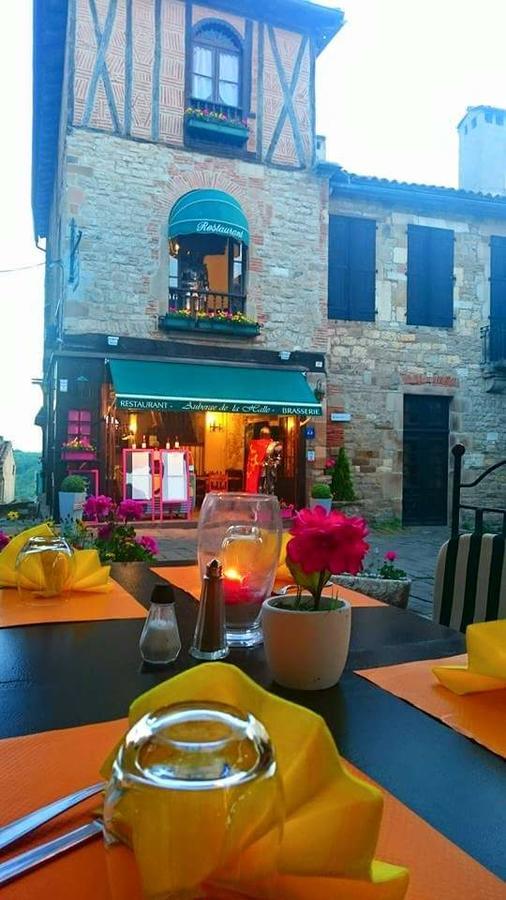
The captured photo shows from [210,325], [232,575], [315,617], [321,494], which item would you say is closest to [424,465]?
[321,494]

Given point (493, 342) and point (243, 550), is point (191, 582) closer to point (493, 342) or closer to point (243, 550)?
point (243, 550)

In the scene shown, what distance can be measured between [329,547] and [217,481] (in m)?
11.5

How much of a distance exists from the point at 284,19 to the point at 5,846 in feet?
39.5

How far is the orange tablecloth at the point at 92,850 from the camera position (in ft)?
1.81

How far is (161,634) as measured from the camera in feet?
3.92

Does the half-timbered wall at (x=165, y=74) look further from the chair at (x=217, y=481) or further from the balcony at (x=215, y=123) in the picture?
the chair at (x=217, y=481)

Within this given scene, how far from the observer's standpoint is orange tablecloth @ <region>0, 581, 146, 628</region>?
4.95 ft

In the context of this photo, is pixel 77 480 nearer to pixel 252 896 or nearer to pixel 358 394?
pixel 358 394

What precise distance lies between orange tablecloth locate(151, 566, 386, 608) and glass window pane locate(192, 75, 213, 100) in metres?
9.55

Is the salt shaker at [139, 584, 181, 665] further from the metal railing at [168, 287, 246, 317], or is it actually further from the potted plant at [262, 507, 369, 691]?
the metal railing at [168, 287, 246, 317]

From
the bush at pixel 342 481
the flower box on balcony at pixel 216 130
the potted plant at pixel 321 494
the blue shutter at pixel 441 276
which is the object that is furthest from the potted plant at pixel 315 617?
the blue shutter at pixel 441 276

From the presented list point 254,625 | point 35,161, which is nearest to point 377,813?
point 254,625

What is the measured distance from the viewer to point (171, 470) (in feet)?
32.0

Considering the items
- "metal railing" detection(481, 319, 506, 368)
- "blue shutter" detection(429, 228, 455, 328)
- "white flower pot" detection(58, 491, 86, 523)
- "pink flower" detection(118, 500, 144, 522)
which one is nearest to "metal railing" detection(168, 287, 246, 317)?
"white flower pot" detection(58, 491, 86, 523)
